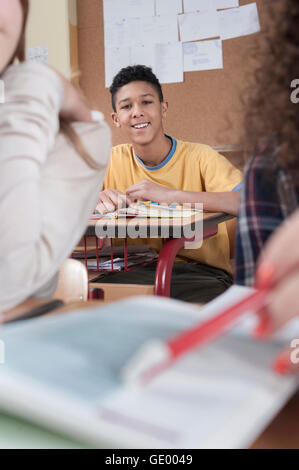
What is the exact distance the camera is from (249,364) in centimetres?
23

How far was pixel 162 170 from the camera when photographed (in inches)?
59.2

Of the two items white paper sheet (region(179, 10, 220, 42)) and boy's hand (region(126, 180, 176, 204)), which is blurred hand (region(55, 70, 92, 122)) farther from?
white paper sheet (region(179, 10, 220, 42))

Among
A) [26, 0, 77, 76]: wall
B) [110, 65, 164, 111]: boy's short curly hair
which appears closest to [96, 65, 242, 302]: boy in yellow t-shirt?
[110, 65, 164, 111]: boy's short curly hair

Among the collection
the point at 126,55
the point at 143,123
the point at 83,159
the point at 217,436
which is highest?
the point at 126,55

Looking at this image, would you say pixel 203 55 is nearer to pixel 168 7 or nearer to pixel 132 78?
pixel 168 7

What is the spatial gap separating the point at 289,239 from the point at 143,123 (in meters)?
1.37

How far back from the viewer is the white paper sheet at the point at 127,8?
7.11ft

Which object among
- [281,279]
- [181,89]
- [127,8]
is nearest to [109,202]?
[281,279]

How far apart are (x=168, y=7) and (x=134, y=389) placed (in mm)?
2227

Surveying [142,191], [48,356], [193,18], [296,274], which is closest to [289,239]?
[296,274]

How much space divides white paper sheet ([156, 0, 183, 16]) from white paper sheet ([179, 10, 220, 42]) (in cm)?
4

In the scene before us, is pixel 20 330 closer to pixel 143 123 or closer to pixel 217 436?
pixel 217 436

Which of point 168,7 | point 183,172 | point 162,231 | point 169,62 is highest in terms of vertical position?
point 168,7

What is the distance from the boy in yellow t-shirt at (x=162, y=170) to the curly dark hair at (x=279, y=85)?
0.78 metres
